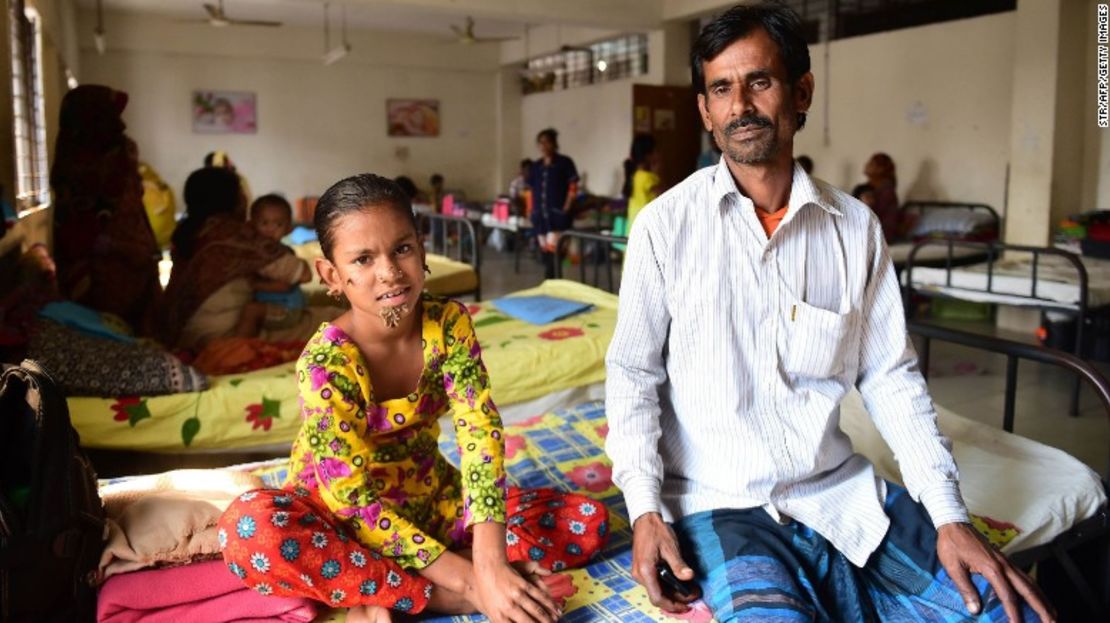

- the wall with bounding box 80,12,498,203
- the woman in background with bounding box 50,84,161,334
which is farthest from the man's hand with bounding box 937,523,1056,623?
the wall with bounding box 80,12,498,203

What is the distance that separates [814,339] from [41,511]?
4.97ft

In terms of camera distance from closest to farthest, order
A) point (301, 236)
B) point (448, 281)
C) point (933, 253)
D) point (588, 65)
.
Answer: point (448, 281) → point (933, 253) → point (301, 236) → point (588, 65)

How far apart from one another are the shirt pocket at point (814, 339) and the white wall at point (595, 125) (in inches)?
382

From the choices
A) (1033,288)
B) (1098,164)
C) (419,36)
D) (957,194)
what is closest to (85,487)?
(1033,288)

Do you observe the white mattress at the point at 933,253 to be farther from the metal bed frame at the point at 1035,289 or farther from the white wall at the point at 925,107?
the metal bed frame at the point at 1035,289

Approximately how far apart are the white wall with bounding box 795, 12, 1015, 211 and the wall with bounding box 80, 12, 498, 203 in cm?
678

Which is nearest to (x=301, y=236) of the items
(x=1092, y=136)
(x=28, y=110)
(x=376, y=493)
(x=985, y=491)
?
(x=28, y=110)

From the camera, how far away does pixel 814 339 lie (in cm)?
167

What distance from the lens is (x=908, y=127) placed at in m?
7.86

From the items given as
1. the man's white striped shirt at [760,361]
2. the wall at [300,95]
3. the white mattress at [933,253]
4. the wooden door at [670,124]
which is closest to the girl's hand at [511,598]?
the man's white striped shirt at [760,361]

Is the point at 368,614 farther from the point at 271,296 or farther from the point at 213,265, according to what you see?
the point at 271,296

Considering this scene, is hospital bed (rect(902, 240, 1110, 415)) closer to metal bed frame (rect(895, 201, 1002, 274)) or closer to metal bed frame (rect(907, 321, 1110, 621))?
metal bed frame (rect(895, 201, 1002, 274))

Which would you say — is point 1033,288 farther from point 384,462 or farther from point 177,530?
point 177,530

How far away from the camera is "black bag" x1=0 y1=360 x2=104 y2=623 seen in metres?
1.57
